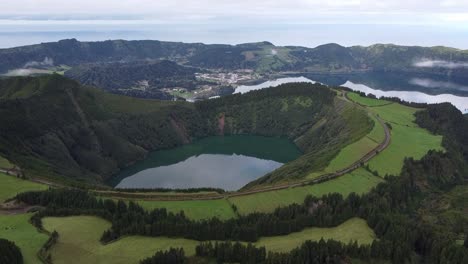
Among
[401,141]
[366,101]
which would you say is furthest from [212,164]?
[366,101]

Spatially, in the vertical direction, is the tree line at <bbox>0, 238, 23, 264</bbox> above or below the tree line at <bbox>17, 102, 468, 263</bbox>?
above

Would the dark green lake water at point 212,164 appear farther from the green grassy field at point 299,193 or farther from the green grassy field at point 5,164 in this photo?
the green grassy field at point 5,164

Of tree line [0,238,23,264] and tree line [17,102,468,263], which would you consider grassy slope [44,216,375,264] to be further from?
tree line [0,238,23,264]

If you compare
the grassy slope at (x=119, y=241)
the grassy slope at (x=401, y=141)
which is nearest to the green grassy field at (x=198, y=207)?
the grassy slope at (x=119, y=241)

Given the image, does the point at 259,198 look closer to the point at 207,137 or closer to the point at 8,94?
the point at 207,137

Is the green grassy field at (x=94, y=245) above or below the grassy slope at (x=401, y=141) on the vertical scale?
below

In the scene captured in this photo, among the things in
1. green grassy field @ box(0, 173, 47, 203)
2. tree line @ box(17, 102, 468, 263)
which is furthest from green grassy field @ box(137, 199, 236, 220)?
green grassy field @ box(0, 173, 47, 203)
